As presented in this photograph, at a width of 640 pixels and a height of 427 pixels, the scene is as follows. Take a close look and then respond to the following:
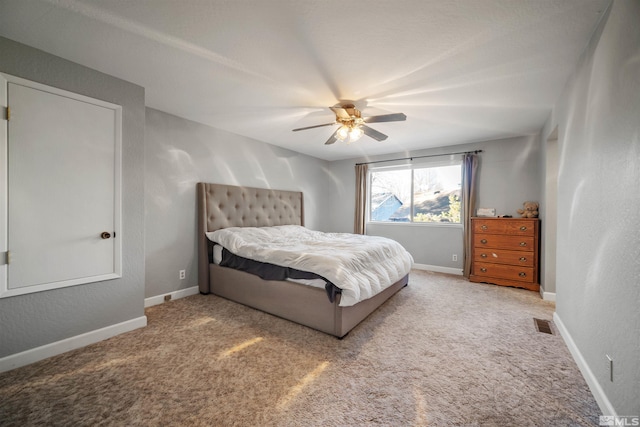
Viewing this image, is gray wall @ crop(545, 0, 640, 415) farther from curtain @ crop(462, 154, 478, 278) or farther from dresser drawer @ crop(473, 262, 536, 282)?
curtain @ crop(462, 154, 478, 278)

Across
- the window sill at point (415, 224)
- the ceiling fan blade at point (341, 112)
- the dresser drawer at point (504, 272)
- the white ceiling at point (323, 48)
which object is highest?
the white ceiling at point (323, 48)

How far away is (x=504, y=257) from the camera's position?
3.79m

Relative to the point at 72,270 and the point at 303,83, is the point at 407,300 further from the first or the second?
the point at 72,270

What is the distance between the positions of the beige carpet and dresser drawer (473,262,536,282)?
1380 mm

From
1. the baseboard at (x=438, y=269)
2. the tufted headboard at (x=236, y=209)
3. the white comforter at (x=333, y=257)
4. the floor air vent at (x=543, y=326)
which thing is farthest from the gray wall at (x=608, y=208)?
the tufted headboard at (x=236, y=209)

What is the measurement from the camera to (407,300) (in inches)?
126

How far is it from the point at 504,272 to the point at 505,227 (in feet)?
2.27

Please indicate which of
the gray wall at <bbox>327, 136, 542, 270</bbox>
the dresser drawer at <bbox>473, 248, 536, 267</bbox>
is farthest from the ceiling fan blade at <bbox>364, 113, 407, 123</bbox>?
the dresser drawer at <bbox>473, 248, 536, 267</bbox>

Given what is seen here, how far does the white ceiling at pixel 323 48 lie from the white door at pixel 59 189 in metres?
0.44

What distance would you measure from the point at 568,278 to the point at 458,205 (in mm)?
2656

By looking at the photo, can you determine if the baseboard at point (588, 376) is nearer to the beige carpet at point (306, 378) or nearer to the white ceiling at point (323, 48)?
the beige carpet at point (306, 378)

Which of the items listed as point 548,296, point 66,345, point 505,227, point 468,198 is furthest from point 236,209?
point 548,296

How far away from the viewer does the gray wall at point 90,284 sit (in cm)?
183

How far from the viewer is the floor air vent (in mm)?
2398
